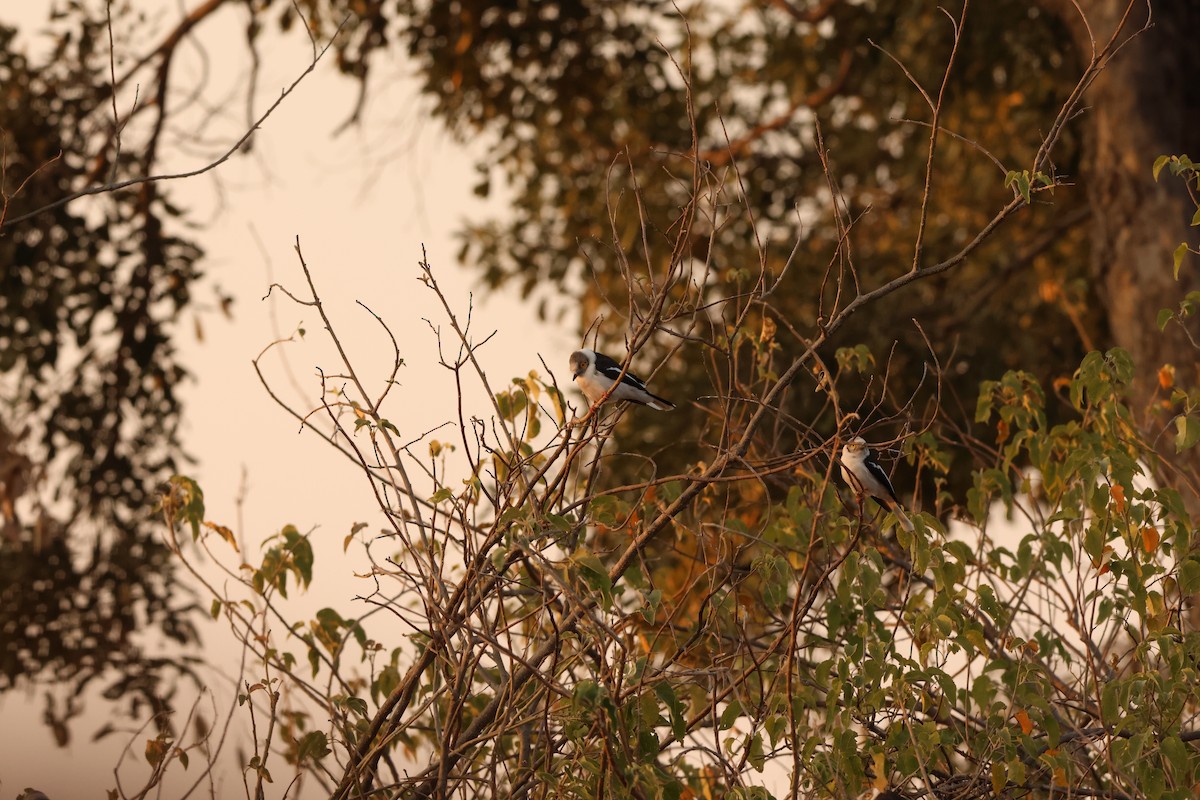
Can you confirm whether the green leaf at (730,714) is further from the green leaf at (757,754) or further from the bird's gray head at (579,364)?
the bird's gray head at (579,364)

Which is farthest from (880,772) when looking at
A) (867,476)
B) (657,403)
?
(657,403)

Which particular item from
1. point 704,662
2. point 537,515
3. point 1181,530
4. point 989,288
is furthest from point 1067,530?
point 989,288

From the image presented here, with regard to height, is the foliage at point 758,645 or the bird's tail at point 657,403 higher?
the bird's tail at point 657,403

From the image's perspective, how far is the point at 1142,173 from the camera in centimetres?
904

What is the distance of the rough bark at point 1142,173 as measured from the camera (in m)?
8.80

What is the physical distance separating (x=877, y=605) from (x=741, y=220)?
8517 millimetres

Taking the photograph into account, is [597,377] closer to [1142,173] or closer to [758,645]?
[758,645]

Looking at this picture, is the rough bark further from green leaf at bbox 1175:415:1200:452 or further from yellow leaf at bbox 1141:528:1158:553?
green leaf at bbox 1175:415:1200:452

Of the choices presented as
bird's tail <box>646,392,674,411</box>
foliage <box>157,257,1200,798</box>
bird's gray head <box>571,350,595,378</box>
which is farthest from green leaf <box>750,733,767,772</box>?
bird's gray head <box>571,350,595,378</box>

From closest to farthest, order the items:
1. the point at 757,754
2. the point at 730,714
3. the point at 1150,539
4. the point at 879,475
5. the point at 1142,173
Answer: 1. the point at 730,714
2. the point at 757,754
3. the point at 1150,539
4. the point at 879,475
5. the point at 1142,173

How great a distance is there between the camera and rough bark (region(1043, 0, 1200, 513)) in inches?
347

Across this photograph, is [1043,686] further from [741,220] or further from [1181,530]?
[741,220]

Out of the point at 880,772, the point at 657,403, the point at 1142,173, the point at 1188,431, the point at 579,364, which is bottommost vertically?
the point at 880,772

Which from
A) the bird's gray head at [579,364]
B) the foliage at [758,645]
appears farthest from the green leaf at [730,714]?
the bird's gray head at [579,364]
